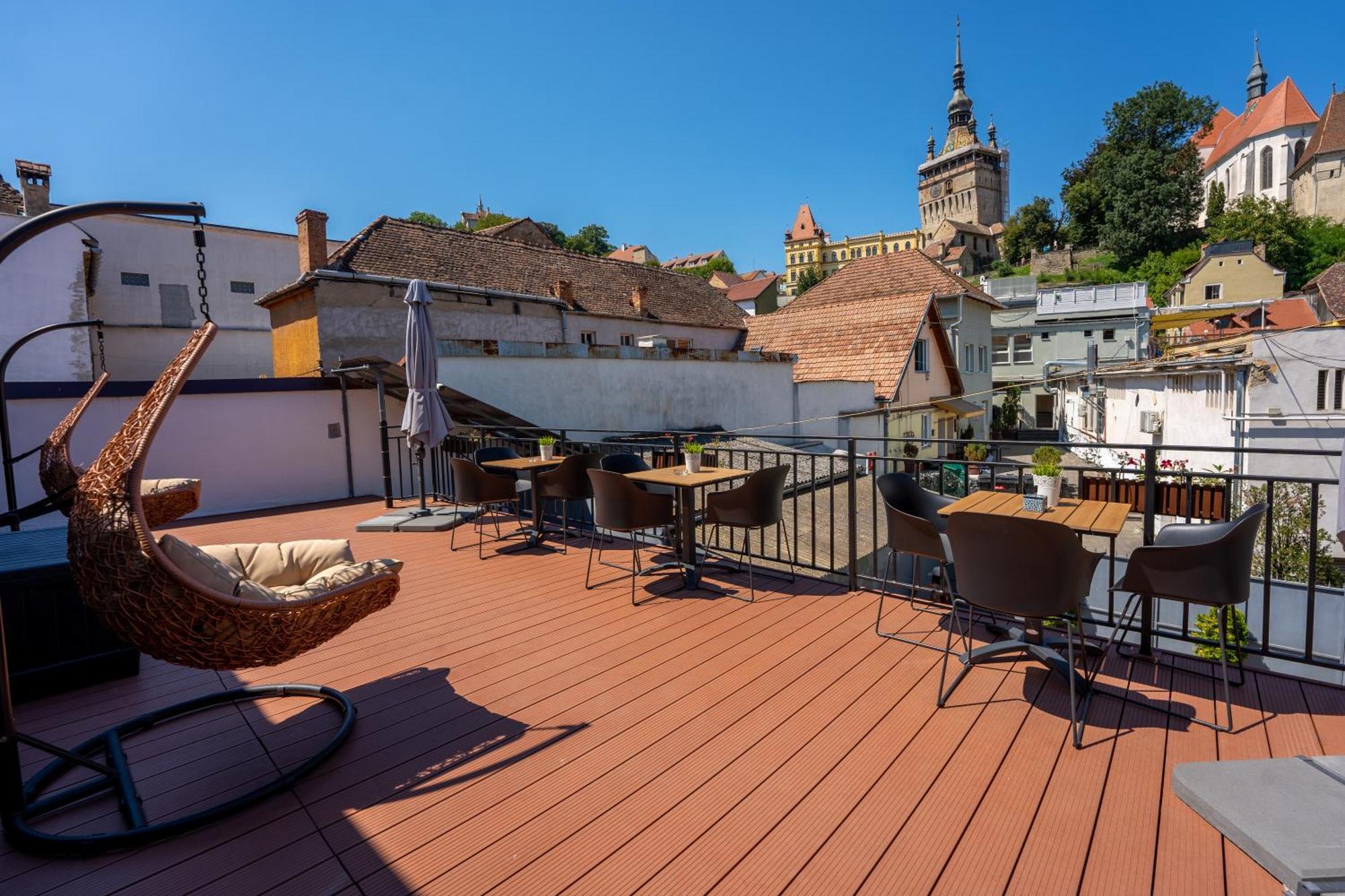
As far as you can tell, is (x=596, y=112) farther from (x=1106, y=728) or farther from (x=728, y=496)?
(x=1106, y=728)

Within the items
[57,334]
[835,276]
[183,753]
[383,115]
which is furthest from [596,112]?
[183,753]

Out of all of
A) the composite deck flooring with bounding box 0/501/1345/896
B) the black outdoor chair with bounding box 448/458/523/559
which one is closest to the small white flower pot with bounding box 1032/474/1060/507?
the composite deck flooring with bounding box 0/501/1345/896

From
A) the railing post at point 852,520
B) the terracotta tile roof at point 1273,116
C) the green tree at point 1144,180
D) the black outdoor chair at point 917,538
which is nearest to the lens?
the black outdoor chair at point 917,538

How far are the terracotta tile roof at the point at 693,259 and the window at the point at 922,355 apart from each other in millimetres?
64021

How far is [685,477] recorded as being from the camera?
14.5 feet

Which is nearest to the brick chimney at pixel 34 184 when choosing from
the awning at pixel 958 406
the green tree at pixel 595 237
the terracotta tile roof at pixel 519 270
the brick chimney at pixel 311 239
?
the brick chimney at pixel 311 239

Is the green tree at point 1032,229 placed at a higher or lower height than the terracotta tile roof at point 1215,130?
lower

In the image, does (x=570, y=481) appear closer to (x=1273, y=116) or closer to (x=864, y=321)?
(x=864, y=321)

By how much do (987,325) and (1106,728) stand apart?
23.6 m

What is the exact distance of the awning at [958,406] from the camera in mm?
18319

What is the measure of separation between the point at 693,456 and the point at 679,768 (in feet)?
8.25

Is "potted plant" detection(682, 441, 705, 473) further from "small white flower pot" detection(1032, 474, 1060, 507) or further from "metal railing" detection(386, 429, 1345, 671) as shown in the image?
"small white flower pot" detection(1032, 474, 1060, 507)

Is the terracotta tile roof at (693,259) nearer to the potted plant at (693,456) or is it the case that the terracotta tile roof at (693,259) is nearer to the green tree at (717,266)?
the green tree at (717,266)

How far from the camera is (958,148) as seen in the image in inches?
3477
